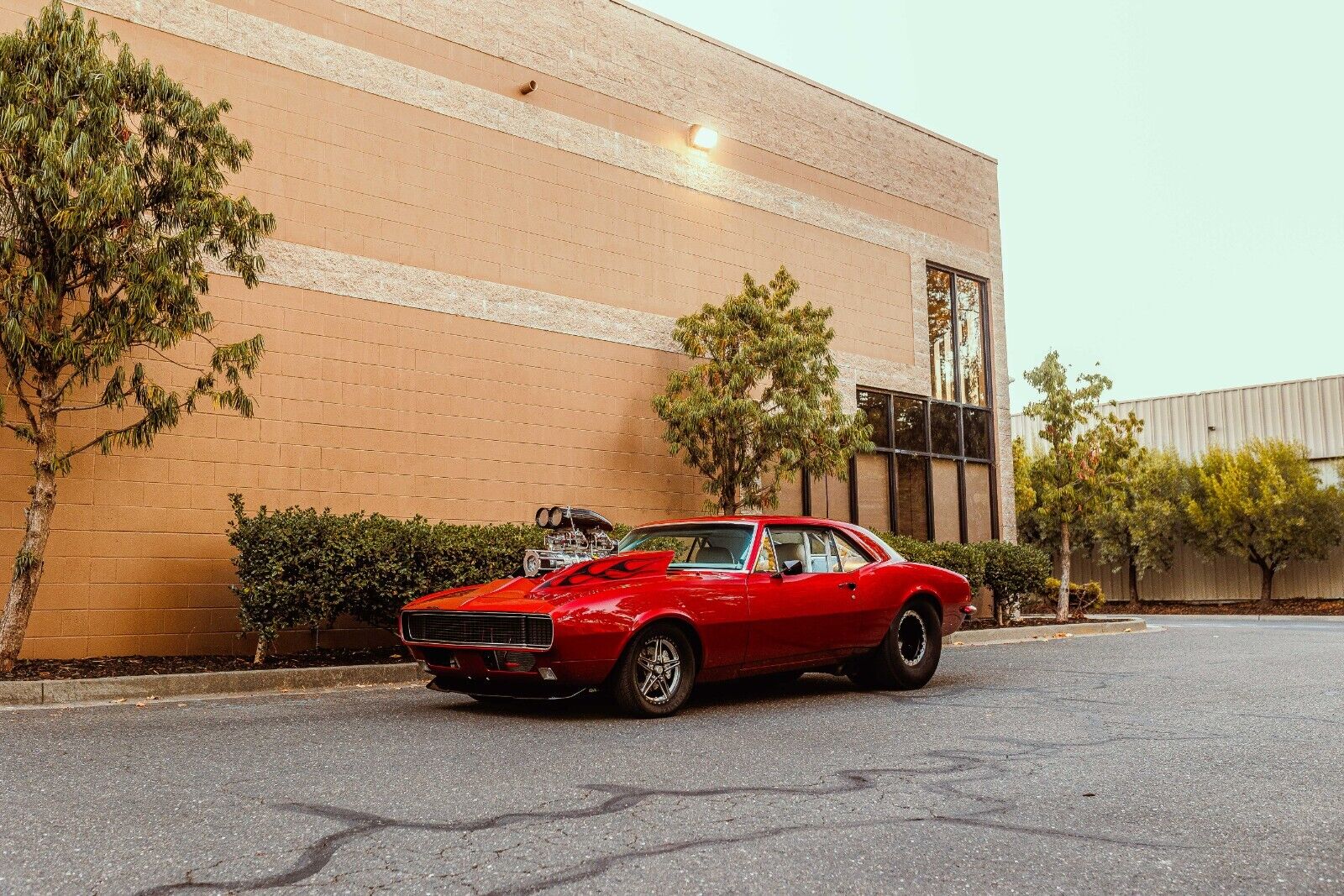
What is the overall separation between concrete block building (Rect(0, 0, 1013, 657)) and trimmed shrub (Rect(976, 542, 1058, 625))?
65.7 inches

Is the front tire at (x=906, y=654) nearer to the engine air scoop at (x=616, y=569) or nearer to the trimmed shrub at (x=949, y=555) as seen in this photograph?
the engine air scoop at (x=616, y=569)

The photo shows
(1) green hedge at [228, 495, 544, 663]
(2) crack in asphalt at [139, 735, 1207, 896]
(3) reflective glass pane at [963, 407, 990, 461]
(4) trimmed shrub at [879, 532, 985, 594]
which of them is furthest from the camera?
(3) reflective glass pane at [963, 407, 990, 461]

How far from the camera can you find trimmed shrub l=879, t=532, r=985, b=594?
16734 mm

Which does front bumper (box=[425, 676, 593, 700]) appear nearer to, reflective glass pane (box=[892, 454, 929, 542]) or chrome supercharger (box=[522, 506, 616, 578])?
chrome supercharger (box=[522, 506, 616, 578])

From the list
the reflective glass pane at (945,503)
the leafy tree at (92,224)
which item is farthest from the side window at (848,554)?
the reflective glass pane at (945,503)

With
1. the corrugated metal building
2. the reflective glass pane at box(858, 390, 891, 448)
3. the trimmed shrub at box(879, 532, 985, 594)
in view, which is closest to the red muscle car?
the trimmed shrub at box(879, 532, 985, 594)

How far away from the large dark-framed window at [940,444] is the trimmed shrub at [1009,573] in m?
1.63

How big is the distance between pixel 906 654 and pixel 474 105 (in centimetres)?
923

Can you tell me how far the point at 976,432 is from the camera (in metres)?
21.5

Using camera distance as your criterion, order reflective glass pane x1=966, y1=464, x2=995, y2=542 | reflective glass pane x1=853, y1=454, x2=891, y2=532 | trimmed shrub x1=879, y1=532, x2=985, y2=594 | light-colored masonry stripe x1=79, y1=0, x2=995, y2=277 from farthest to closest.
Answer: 1. reflective glass pane x1=966, y1=464, x2=995, y2=542
2. reflective glass pane x1=853, y1=454, x2=891, y2=532
3. trimmed shrub x1=879, y1=532, x2=985, y2=594
4. light-colored masonry stripe x1=79, y1=0, x2=995, y2=277

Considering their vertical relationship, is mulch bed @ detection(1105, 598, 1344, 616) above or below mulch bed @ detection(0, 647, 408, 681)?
below

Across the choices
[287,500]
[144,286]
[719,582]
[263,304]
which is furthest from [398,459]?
[719,582]

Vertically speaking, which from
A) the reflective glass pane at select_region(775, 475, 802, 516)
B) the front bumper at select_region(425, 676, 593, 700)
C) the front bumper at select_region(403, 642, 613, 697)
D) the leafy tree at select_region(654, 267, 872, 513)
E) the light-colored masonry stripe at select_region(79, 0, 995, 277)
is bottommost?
the front bumper at select_region(425, 676, 593, 700)

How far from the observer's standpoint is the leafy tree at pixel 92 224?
356 inches
